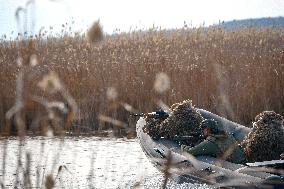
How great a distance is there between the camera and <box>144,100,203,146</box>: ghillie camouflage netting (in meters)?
7.55

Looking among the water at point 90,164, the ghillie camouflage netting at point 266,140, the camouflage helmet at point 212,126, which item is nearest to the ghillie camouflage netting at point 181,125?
the water at point 90,164

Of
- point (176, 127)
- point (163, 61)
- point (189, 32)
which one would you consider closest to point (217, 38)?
point (189, 32)

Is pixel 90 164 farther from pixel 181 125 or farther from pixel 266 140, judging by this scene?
pixel 266 140

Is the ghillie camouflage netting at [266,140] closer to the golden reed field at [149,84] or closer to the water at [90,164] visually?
the water at [90,164]

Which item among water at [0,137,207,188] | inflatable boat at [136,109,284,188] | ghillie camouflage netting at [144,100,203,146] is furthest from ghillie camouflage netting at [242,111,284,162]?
ghillie camouflage netting at [144,100,203,146]

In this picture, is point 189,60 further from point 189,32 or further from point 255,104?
point 189,32

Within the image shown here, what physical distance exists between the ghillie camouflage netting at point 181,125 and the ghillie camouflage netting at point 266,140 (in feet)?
4.19

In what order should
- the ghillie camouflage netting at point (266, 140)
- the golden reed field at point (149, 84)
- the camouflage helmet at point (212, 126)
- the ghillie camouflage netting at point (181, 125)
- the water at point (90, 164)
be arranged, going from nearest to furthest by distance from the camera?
the ghillie camouflage netting at point (266, 140) < the water at point (90, 164) < the camouflage helmet at point (212, 126) < the ghillie camouflage netting at point (181, 125) < the golden reed field at point (149, 84)

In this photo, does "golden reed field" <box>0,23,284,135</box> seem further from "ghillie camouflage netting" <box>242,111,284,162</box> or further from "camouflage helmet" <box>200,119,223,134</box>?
"ghillie camouflage netting" <box>242,111,284,162</box>

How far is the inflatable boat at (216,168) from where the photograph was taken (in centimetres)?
476

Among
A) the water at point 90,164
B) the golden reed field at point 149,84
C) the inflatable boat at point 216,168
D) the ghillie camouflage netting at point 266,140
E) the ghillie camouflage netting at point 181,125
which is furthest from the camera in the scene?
the golden reed field at point 149,84

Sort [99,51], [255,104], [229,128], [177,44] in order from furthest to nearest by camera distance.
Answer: [177,44]
[99,51]
[255,104]
[229,128]

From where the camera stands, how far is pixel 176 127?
25.3 ft

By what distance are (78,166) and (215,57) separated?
4476mm
